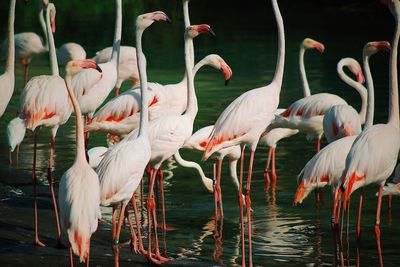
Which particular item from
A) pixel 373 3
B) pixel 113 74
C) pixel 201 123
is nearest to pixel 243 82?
pixel 201 123

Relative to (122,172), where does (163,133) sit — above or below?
above

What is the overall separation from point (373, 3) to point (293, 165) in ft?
70.5

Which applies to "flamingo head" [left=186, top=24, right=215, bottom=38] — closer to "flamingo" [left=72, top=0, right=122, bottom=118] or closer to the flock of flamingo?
the flock of flamingo

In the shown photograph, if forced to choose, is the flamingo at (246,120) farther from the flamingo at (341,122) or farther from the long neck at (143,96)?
the flamingo at (341,122)

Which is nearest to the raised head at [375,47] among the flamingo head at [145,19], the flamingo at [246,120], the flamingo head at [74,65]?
the flamingo at [246,120]

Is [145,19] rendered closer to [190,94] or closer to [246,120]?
[190,94]

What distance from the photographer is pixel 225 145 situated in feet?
25.6

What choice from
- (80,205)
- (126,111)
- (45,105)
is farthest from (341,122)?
(80,205)

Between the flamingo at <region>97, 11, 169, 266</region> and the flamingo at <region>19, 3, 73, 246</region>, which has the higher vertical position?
the flamingo at <region>19, 3, 73, 246</region>

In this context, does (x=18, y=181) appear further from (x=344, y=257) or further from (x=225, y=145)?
(x=344, y=257)

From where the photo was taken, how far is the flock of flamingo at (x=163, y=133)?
6.73 m

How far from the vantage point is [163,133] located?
775cm

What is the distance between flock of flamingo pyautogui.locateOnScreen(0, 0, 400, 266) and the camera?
6734 millimetres

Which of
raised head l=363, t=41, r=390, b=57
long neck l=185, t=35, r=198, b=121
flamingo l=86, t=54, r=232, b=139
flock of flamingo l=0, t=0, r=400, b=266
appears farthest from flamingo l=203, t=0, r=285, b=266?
flamingo l=86, t=54, r=232, b=139
